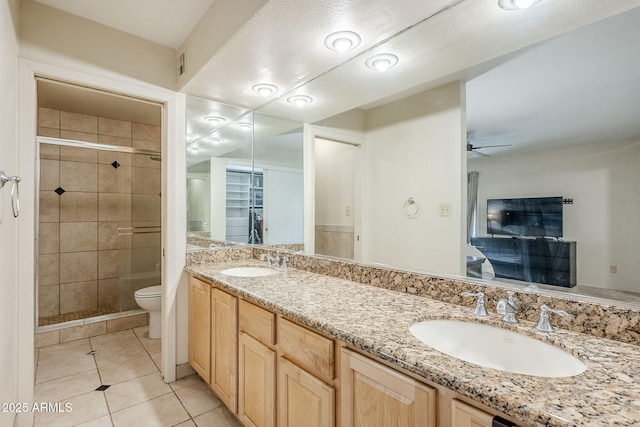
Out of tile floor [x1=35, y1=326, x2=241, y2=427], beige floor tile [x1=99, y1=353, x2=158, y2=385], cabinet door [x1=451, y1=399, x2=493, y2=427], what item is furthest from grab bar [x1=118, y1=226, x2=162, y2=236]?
cabinet door [x1=451, y1=399, x2=493, y2=427]

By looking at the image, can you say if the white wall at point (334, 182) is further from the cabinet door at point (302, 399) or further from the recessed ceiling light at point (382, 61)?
the cabinet door at point (302, 399)

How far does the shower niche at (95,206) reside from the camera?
305 centimetres

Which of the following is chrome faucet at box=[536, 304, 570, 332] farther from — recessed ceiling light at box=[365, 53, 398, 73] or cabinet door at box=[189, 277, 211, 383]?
cabinet door at box=[189, 277, 211, 383]

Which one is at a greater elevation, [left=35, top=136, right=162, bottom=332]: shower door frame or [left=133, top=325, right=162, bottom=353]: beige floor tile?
[left=35, top=136, right=162, bottom=332]: shower door frame

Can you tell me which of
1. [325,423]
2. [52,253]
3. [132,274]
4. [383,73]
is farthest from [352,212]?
[52,253]

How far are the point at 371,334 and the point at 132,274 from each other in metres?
3.34

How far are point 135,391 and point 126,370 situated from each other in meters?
0.36

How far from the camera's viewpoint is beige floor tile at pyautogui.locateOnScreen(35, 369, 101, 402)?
78.9 inches

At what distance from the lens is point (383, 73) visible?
1646mm

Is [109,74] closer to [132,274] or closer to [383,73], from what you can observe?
[383,73]

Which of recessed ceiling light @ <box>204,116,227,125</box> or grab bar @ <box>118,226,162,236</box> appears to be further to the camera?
grab bar @ <box>118,226,162,236</box>

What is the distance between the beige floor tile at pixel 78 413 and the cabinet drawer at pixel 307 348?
143 cm

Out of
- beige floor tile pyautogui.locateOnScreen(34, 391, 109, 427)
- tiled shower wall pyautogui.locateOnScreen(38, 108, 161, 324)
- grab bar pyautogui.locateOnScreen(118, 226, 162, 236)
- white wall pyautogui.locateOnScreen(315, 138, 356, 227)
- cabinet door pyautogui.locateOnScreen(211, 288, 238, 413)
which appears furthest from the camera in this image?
grab bar pyautogui.locateOnScreen(118, 226, 162, 236)

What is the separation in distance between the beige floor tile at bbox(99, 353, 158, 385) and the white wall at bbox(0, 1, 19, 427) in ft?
2.02
